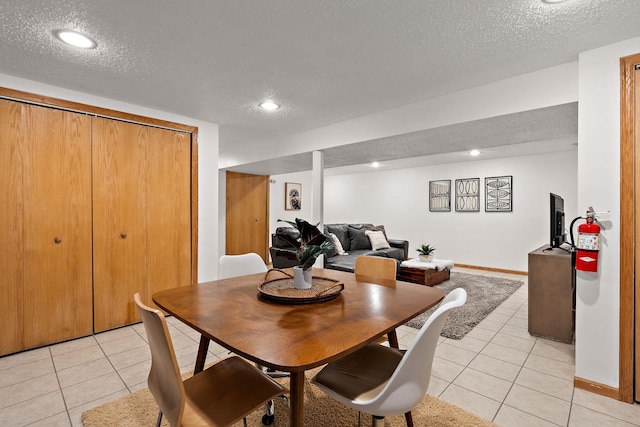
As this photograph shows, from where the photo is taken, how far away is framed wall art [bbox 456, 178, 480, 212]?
612cm

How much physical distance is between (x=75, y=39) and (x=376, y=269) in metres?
2.51

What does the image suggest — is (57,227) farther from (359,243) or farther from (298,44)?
(359,243)

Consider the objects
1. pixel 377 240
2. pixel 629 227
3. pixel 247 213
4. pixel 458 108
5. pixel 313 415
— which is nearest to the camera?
pixel 313 415

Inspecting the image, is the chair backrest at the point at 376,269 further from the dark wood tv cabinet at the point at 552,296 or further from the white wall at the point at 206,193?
the white wall at the point at 206,193

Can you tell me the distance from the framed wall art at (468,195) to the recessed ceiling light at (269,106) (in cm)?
465

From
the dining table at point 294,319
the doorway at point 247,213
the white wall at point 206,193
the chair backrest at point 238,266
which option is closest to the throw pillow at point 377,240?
the doorway at point 247,213

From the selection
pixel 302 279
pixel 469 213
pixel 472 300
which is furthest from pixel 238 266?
pixel 469 213

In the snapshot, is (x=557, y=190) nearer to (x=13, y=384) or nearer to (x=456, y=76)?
(x=456, y=76)

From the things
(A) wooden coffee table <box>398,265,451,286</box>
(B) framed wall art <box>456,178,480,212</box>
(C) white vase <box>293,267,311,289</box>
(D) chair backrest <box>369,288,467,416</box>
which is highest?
(B) framed wall art <box>456,178,480,212</box>

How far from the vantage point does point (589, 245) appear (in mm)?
1942

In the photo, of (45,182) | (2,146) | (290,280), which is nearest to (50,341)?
(45,182)

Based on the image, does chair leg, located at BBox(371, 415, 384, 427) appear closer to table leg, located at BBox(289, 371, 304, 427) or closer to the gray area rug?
table leg, located at BBox(289, 371, 304, 427)

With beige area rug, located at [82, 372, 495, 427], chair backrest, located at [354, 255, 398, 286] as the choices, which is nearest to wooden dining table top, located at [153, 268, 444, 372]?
chair backrest, located at [354, 255, 398, 286]

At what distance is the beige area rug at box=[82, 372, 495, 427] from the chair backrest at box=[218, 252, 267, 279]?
0.91 metres
